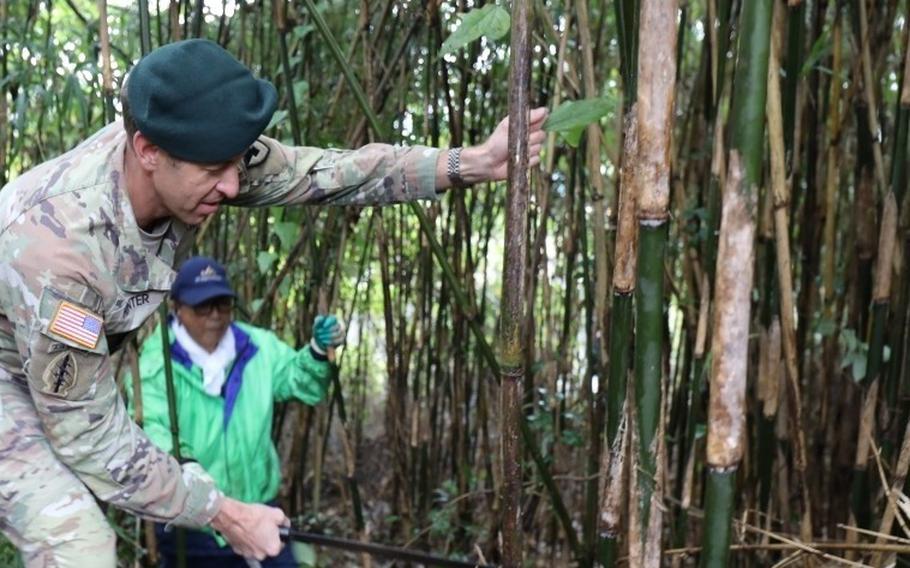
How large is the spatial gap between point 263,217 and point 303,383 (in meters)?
0.75

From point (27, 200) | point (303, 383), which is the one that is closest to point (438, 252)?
point (27, 200)

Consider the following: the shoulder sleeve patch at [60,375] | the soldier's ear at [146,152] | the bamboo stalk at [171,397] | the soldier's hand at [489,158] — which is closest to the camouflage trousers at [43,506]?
the shoulder sleeve patch at [60,375]

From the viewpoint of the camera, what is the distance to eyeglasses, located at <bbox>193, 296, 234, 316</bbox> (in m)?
2.48

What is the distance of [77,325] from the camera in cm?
146

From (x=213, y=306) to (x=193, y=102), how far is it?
1121 millimetres

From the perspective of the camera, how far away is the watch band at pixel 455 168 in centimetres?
175

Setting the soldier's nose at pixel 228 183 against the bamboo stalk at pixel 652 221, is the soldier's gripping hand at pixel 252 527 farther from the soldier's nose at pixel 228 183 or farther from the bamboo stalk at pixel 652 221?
the bamboo stalk at pixel 652 221

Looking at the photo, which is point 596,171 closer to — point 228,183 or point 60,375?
point 228,183

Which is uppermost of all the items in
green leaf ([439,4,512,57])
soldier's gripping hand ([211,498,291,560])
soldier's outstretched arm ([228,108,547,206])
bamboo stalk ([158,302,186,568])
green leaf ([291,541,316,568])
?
green leaf ([439,4,512,57])

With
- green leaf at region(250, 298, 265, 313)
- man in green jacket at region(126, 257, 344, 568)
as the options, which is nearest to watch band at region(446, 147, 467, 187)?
man in green jacket at region(126, 257, 344, 568)

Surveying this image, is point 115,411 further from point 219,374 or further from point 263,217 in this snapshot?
point 263,217

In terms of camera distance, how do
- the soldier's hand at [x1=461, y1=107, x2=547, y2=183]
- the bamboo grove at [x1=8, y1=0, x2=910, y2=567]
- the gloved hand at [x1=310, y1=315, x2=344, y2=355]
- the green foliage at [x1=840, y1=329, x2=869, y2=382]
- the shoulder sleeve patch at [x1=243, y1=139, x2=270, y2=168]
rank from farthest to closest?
the gloved hand at [x1=310, y1=315, x2=344, y2=355]
the green foliage at [x1=840, y1=329, x2=869, y2=382]
the shoulder sleeve patch at [x1=243, y1=139, x2=270, y2=168]
the soldier's hand at [x1=461, y1=107, x2=547, y2=183]
the bamboo grove at [x1=8, y1=0, x2=910, y2=567]

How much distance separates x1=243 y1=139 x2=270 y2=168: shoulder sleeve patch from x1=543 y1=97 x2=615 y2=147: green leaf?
0.61 m

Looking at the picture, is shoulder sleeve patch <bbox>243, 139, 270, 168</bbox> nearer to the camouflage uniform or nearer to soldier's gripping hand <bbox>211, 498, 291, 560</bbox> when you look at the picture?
the camouflage uniform
